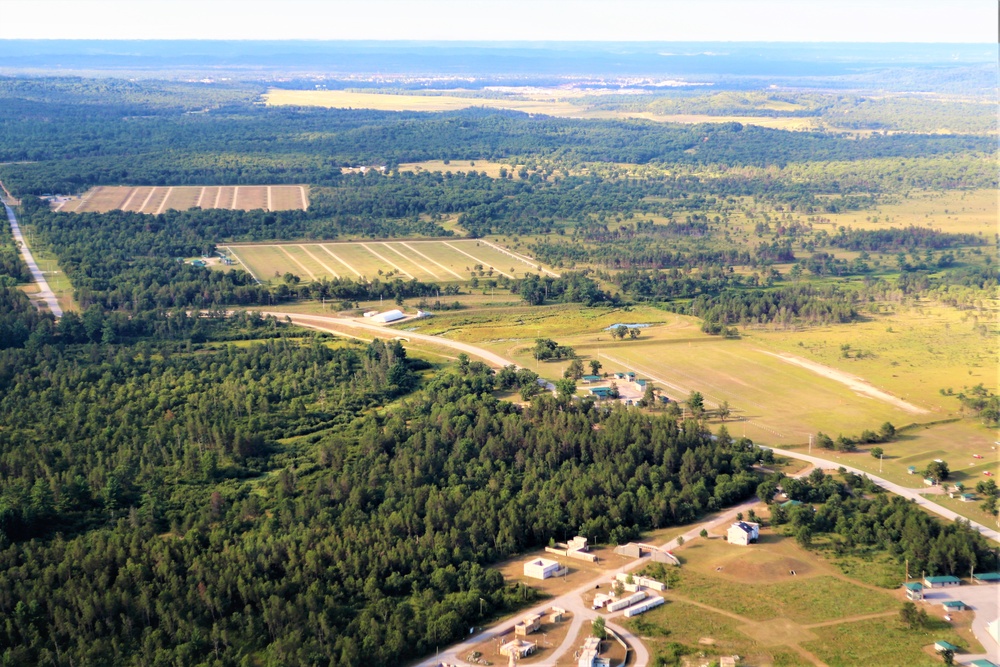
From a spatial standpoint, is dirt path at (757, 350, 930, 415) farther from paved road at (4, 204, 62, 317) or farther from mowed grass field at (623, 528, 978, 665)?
paved road at (4, 204, 62, 317)

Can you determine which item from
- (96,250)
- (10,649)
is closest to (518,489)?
(10,649)

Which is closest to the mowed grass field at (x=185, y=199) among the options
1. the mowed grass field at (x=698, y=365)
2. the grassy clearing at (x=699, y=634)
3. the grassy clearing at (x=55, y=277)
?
the grassy clearing at (x=55, y=277)

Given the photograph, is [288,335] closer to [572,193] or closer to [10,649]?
[10,649]

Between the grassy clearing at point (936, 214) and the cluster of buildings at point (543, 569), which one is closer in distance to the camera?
the cluster of buildings at point (543, 569)

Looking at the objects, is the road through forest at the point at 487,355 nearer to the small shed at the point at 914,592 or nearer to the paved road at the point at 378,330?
the paved road at the point at 378,330

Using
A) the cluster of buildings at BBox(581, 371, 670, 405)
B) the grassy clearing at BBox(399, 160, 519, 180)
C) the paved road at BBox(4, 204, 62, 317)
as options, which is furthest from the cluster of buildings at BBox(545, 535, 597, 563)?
the grassy clearing at BBox(399, 160, 519, 180)

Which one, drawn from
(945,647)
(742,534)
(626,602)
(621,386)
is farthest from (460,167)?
(945,647)
